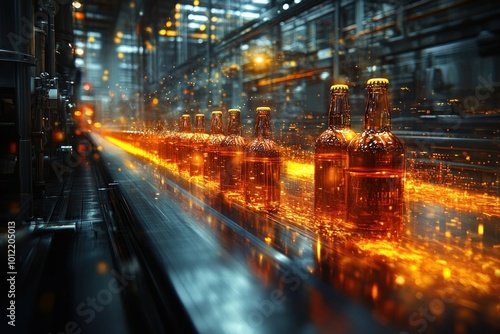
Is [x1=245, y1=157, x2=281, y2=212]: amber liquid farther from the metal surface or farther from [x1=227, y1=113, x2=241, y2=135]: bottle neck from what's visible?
[x1=227, y1=113, x2=241, y2=135]: bottle neck

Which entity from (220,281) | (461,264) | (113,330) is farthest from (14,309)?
(461,264)

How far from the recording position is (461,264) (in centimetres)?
55

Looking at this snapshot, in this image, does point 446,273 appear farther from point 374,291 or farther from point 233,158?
point 233,158

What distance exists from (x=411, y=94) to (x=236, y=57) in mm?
1634

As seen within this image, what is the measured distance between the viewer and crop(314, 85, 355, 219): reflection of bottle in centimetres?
86

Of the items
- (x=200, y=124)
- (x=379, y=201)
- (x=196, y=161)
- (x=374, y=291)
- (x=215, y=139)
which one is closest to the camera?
(x=374, y=291)

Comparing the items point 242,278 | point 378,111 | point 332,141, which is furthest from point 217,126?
point 242,278

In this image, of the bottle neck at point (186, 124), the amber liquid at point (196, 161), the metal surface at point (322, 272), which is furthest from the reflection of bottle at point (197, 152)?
the metal surface at point (322, 272)

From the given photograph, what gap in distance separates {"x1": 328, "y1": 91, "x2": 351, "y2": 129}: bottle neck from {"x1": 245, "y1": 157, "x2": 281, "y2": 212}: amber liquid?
0.17 metres

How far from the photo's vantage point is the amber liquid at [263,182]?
39.0 inches

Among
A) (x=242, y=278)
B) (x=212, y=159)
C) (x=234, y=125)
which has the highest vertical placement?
(x=234, y=125)

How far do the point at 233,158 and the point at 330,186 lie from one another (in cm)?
38

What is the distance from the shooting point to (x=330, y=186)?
2.88ft

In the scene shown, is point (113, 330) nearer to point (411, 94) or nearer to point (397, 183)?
point (397, 183)
